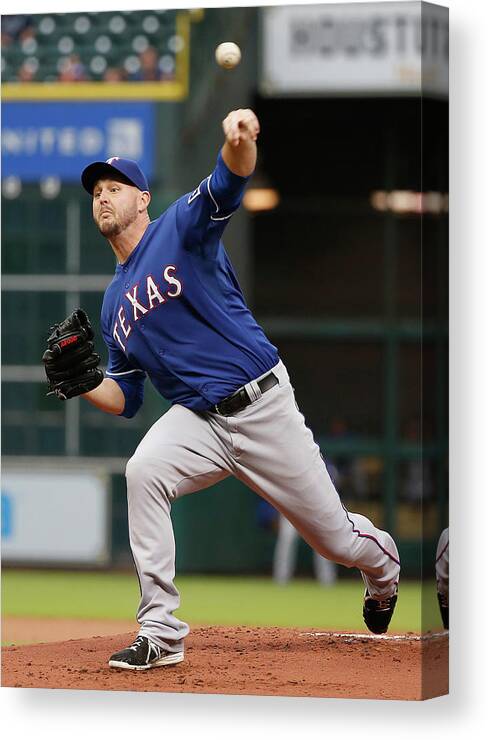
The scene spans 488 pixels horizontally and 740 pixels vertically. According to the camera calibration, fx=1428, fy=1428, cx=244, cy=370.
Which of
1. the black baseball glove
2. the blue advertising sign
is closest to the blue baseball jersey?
the black baseball glove

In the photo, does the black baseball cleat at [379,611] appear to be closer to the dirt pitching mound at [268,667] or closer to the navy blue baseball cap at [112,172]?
the dirt pitching mound at [268,667]

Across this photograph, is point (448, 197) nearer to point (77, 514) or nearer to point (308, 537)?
point (308, 537)

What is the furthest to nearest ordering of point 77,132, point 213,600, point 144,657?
1. point 77,132
2. point 213,600
3. point 144,657

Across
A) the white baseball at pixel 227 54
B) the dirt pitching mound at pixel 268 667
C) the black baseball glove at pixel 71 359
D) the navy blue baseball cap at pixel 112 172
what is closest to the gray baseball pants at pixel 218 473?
the dirt pitching mound at pixel 268 667

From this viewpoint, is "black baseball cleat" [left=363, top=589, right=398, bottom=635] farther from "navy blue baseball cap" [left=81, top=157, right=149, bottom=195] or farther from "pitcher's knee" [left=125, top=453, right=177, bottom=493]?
"navy blue baseball cap" [left=81, top=157, right=149, bottom=195]

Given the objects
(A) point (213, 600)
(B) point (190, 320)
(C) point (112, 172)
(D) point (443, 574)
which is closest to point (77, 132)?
(C) point (112, 172)

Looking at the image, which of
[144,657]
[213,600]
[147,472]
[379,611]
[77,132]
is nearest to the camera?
[147,472]

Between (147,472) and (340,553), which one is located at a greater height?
(147,472)

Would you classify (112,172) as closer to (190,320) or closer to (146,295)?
(146,295)
